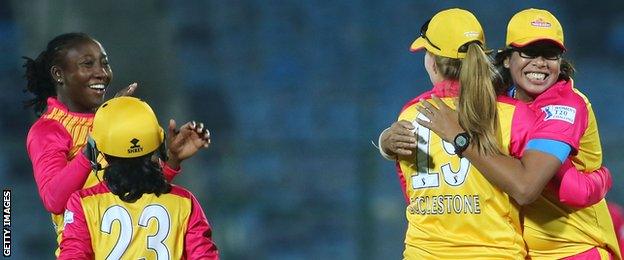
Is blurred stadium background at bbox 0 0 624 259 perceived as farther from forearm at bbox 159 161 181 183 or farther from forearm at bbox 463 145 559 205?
forearm at bbox 463 145 559 205

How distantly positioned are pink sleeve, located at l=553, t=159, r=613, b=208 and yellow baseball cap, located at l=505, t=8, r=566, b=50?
1.23 ft

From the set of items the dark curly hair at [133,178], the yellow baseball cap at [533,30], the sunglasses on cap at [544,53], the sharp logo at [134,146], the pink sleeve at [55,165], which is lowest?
the pink sleeve at [55,165]

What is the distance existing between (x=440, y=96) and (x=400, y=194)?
3416 mm

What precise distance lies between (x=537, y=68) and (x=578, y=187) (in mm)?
399

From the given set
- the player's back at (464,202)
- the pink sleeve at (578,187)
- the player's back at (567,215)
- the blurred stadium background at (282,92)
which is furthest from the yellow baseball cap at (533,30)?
the blurred stadium background at (282,92)

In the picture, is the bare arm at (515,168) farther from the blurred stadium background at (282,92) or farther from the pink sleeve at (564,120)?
the blurred stadium background at (282,92)

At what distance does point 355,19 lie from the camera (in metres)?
6.95

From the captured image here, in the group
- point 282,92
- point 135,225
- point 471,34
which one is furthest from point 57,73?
point 282,92

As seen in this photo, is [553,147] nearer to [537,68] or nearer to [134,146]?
[537,68]

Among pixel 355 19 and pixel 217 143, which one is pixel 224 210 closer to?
pixel 217 143

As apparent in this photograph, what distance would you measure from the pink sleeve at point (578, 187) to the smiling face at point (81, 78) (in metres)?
1.62

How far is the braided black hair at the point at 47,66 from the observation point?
408 centimetres

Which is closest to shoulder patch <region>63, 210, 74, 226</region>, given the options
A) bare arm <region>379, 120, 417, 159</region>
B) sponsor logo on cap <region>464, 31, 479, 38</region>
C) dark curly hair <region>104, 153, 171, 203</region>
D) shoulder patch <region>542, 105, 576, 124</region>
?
dark curly hair <region>104, 153, 171, 203</region>

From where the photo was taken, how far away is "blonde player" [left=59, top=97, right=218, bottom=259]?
132 inches
